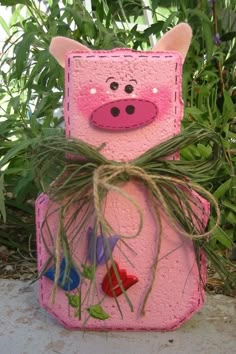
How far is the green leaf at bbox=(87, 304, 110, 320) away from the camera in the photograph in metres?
1.48

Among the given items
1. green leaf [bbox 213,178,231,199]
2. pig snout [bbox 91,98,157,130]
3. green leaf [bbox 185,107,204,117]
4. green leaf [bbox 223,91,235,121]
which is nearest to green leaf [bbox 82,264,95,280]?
pig snout [bbox 91,98,157,130]

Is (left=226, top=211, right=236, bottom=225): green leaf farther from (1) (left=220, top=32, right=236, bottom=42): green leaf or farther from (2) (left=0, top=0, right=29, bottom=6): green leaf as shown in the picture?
(2) (left=0, top=0, right=29, bottom=6): green leaf

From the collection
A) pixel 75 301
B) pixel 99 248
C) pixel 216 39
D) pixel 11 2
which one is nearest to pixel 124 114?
pixel 99 248

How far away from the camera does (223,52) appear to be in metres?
2.30

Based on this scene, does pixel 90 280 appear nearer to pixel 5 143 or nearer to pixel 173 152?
pixel 173 152

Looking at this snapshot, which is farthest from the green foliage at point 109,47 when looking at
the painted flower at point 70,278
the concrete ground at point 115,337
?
the painted flower at point 70,278

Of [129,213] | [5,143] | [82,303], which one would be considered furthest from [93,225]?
[5,143]

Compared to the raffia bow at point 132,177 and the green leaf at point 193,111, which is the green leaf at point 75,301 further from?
→ the green leaf at point 193,111

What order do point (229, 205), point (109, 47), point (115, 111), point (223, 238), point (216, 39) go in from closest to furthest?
point (115, 111) < point (223, 238) < point (229, 205) < point (109, 47) < point (216, 39)

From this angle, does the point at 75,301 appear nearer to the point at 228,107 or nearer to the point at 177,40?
the point at 177,40

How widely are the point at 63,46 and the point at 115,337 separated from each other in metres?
0.73

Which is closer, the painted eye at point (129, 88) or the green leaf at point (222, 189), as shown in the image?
the painted eye at point (129, 88)

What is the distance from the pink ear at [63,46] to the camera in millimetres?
1484

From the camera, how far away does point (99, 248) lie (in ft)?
4.83
